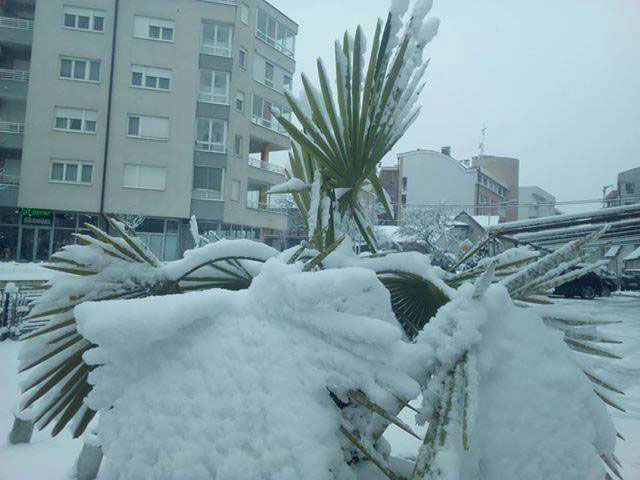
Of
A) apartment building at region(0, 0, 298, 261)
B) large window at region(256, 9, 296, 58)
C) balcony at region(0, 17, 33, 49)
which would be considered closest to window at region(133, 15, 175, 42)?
apartment building at region(0, 0, 298, 261)

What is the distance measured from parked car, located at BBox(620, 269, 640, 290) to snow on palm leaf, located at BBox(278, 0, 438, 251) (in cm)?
2856

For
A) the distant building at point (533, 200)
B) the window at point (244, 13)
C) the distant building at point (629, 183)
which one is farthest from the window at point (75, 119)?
the distant building at point (533, 200)

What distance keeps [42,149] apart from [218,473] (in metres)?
22.4

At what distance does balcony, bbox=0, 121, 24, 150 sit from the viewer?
19.2 m

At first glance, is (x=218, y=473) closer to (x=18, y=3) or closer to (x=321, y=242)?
(x=321, y=242)

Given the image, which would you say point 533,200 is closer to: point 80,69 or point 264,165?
point 264,165

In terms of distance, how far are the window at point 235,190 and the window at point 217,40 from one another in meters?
5.76

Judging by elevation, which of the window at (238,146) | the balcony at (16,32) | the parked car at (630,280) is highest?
the balcony at (16,32)

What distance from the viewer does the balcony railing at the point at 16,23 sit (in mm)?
19469

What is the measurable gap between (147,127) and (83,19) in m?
5.17

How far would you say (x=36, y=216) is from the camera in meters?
19.5

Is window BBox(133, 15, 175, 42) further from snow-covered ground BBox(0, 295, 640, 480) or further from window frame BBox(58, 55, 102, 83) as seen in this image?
snow-covered ground BBox(0, 295, 640, 480)

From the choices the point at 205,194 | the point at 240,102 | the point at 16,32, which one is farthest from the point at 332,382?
the point at 16,32

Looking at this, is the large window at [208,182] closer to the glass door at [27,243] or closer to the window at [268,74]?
the window at [268,74]
